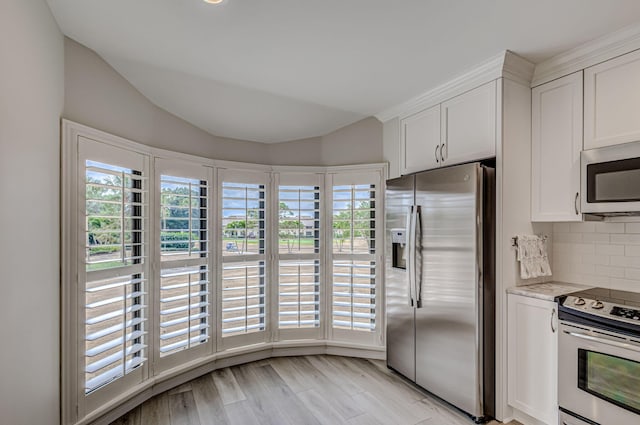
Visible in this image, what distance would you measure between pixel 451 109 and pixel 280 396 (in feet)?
8.67

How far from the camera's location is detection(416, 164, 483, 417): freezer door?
7.66 feet

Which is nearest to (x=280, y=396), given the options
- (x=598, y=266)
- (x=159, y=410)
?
(x=159, y=410)

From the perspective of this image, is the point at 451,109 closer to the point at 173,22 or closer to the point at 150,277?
the point at 173,22

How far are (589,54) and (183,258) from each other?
10.7 feet

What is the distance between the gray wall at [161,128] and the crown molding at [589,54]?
1.47 meters

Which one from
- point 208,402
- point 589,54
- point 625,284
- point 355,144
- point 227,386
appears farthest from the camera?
point 355,144

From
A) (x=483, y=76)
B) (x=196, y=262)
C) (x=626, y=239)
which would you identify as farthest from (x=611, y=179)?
(x=196, y=262)

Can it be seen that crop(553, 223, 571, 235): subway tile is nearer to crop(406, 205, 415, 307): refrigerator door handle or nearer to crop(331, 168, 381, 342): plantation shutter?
crop(406, 205, 415, 307): refrigerator door handle

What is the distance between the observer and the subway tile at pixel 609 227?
7.54ft

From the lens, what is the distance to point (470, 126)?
2.56m

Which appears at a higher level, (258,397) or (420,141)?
(420,141)

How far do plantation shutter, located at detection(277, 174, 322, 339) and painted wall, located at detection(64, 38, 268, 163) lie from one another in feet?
2.65

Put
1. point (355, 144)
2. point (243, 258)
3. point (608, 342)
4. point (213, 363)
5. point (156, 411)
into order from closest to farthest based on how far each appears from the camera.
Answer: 1. point (608, 342)
2. point (156, 411)
3. point (213, 363)
4. point (243, 258)
5. point (355, 144)

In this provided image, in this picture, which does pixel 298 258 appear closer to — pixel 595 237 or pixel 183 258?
pixel 183 258
